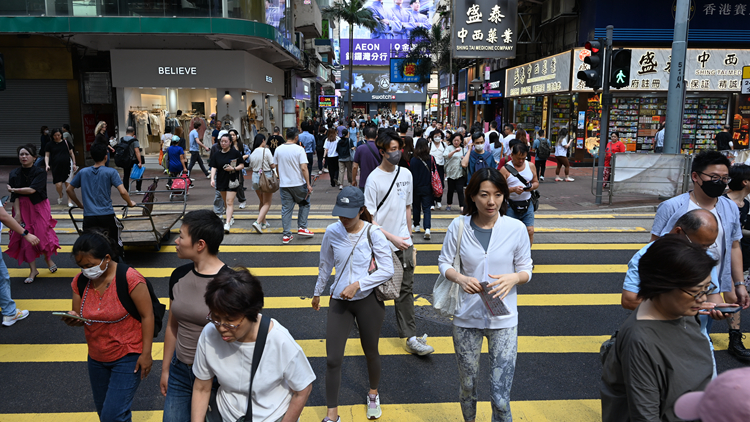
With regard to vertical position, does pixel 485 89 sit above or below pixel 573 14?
below

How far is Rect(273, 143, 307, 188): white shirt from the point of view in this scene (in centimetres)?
938

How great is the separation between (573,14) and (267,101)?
15.6 m

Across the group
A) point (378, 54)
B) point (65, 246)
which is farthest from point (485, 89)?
point (378, 54)

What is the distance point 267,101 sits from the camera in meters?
29.9

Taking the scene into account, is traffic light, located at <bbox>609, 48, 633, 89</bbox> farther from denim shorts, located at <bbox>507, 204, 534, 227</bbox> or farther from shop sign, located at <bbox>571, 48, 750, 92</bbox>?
shop sign, located at <bbox>571, 48, 750, 92</bbox>

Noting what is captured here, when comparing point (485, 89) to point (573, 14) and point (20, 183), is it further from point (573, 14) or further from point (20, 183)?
point (20, 183)

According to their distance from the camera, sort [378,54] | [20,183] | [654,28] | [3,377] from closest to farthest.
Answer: [3,377], [20,183], [654,28], [378,54]

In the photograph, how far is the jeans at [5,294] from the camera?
5.92 m

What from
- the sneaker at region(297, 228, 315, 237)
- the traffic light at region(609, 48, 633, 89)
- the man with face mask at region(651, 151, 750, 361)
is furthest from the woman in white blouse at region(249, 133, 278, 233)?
the traffic light at region(609, 48, 633, 89)

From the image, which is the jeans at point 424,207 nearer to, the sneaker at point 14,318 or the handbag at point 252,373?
the sneaker at point 14,318

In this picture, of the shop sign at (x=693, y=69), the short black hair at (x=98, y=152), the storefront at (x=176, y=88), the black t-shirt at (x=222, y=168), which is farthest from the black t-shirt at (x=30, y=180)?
the shop sign at (x=693, y=69)

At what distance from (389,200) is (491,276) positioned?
2125mm

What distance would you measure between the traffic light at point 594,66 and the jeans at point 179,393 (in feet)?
37.3

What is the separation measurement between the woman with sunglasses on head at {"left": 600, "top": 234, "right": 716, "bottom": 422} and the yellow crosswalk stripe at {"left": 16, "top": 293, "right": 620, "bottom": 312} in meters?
4.40
